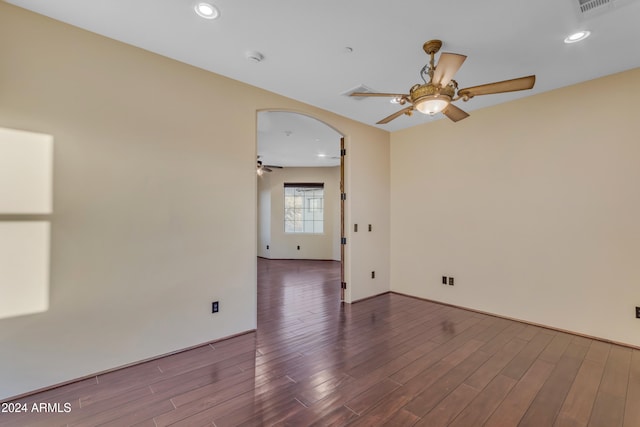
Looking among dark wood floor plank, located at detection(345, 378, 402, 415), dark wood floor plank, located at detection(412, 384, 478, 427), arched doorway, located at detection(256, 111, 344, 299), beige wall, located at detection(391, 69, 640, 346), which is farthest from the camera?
arched doorway, located at detection(256, 111, 344, 299)

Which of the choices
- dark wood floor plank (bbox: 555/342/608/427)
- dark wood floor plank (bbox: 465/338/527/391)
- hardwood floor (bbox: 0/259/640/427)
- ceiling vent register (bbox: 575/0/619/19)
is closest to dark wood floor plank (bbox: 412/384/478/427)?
hardwood floor (bbox: 0/259/640/427)

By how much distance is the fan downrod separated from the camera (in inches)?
92.4

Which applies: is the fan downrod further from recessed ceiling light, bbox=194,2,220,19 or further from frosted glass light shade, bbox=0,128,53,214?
frosted glass light shade, bbox=0,128,53,214

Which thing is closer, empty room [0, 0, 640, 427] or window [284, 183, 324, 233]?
empty room [0, 0, 640, 427]

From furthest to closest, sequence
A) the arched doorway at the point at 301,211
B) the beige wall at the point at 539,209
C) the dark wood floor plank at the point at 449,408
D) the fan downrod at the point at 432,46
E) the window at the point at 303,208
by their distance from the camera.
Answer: the window at the point at 303,208 < the arched doorway at the point at 301,211 < the beige wall at the point at 539,209 < the fan downrod at the point at 432,46 < the dark wood floor plank at the point at 449,408

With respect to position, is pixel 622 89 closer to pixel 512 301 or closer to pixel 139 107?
pixel 512 301

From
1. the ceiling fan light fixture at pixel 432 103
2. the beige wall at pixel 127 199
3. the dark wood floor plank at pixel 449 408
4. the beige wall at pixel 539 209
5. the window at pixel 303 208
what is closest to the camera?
the dark wood floor plank at pixel 449 408

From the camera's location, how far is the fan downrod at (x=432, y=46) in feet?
7.70

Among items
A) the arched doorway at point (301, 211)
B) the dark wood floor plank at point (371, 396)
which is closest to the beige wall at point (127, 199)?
the dark wood floor plank at point (371, 396)

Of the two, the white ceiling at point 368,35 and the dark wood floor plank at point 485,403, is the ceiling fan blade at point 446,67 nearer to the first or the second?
the white ceiling at point 368,35

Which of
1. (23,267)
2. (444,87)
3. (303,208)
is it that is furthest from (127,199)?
(303,208)

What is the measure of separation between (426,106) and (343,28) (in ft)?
3.04

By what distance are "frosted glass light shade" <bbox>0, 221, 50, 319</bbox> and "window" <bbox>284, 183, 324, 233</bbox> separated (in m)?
6.73

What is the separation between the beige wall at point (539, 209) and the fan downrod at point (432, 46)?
1.86 metres
